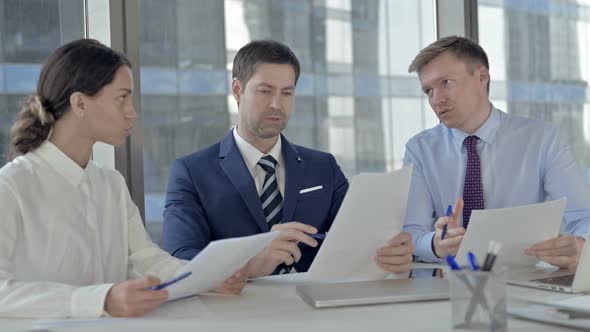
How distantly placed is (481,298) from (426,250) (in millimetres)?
1140

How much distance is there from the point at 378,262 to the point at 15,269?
937 mm

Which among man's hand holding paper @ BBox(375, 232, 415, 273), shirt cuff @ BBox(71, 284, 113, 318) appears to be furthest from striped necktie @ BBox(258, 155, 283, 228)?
shirt cuff @ BBox(71, 284, 113, 318)

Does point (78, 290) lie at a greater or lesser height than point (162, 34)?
lesser

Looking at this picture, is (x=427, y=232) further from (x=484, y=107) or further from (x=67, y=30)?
(x=67, y=30)

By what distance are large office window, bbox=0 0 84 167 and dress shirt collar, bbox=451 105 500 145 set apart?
63.0 inches

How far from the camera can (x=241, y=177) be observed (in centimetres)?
255

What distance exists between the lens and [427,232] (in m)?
2.65

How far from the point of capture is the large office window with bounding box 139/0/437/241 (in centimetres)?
351

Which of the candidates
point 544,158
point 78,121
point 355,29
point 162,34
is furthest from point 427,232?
point 355,29

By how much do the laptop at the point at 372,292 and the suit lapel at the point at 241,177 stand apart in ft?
2.17

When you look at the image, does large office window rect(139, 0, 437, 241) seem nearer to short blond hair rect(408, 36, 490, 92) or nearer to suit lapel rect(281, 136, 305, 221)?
suit lapel rect(281, 136, 305, 221)

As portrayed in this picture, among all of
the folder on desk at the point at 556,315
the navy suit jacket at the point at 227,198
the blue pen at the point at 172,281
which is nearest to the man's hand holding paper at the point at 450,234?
the navy suit jacket at the point at 227,198

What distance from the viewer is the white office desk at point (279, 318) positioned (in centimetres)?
147

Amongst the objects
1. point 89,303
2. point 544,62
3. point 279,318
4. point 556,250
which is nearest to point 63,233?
point 89,303
